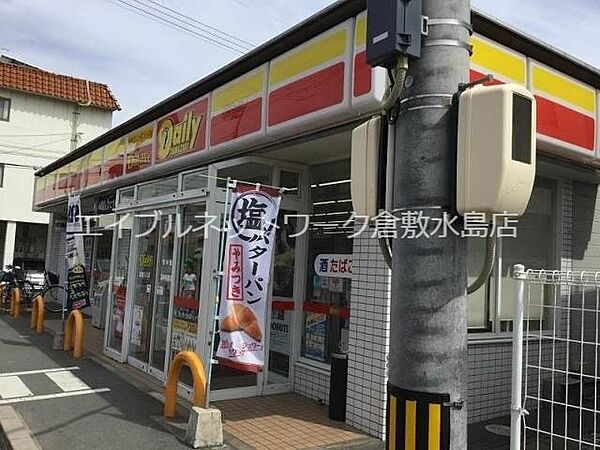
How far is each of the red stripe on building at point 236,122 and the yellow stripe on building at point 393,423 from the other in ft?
16.0

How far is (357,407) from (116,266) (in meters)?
5.86

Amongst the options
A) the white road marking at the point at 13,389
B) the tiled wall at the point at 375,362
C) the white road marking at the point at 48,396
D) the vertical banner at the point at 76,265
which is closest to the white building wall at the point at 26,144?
the vertical banner at the point at 76,265

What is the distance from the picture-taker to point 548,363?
7.95 m

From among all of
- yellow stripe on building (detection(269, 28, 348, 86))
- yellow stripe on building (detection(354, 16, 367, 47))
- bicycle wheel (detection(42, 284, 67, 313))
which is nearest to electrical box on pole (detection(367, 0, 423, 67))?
yellow stripe on building (detection(354, 16, 367, 47))

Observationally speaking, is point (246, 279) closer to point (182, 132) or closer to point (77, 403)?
point (77, 403)

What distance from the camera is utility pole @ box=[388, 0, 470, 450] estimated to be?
2137mm

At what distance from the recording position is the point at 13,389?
7301 mm

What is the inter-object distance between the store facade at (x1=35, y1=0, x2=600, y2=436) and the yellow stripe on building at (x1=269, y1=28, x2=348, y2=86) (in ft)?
0.06

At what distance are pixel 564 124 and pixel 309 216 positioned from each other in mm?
3417

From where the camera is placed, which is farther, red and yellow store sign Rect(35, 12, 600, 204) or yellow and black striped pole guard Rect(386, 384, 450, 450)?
red and yellow store sign Rect(35, 12, 600, 204)

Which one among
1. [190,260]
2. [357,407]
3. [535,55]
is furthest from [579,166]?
[190,260]

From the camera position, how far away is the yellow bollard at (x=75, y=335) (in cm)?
934

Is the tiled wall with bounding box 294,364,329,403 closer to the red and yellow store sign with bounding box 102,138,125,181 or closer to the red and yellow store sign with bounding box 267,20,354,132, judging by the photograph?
the red and yellow store sign with bounding box 267,20,354,132

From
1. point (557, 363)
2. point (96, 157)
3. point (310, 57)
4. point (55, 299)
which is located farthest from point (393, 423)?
point (55, 299)
